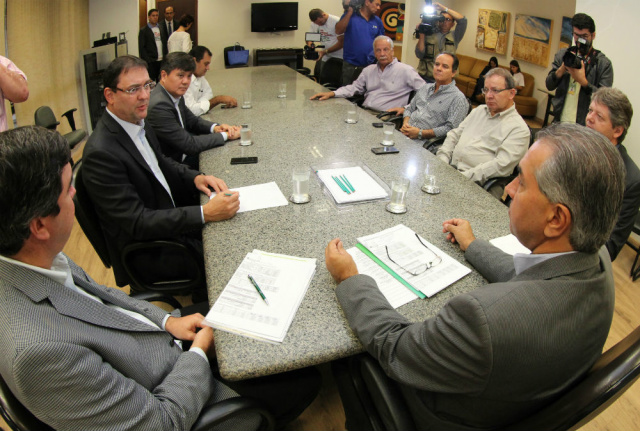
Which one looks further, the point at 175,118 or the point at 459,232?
the point at 175,118

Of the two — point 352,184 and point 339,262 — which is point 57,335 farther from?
point 352,184

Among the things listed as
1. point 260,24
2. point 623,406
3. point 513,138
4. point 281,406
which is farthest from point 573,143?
point 260,24

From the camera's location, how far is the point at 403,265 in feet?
4.43

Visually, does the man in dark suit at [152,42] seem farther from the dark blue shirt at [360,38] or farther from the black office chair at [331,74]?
the dark blue shirt at [360,38]

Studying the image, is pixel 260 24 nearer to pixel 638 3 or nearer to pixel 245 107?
pixel 245 107

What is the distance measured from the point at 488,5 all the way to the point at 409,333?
8746mm

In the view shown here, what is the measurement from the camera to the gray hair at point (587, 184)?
2.67 feet

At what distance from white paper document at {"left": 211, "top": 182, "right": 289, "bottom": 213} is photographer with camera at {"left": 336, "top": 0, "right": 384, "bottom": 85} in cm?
371

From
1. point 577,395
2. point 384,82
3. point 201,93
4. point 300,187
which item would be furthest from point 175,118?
point 577,395

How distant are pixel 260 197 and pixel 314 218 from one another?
1.03 feet

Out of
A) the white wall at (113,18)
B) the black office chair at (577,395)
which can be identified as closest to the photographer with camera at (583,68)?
the black office chair at (577,395)

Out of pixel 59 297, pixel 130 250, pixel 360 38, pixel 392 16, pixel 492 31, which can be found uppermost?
pixel 392 16

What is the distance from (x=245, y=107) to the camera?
11.3ft

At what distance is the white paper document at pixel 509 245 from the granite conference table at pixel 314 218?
4cm
